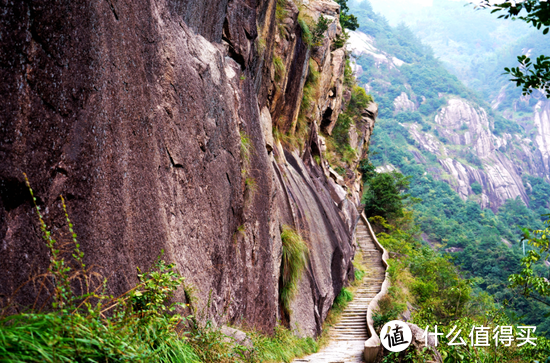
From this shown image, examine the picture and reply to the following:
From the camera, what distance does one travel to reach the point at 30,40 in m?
2.58

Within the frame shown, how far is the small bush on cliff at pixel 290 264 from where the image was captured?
8.52 meters

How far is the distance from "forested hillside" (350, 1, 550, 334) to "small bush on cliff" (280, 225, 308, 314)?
51.5 m

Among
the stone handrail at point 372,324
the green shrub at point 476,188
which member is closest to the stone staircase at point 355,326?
the stone handrail at point 372,324

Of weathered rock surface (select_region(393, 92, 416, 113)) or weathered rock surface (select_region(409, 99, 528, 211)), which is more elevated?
weathered rock surface (select_region(393, 92, 416, 113))

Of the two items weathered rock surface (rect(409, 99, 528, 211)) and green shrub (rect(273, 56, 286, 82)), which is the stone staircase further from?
weathered rock surface (rect(409, 99, 528, 211))

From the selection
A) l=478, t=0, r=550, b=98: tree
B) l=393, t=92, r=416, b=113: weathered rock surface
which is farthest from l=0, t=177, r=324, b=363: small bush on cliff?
l=393, t=92, r=416, b=113: weathered rock surface

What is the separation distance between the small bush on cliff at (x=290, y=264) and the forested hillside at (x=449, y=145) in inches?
2027

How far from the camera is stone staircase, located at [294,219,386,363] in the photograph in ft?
28.3

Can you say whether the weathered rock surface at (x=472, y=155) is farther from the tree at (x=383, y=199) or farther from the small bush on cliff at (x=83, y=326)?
the small bush on cliff at (x=83, y=326)

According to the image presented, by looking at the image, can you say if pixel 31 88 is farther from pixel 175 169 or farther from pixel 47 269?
pixel 175 169

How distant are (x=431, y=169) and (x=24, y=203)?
3880 inches

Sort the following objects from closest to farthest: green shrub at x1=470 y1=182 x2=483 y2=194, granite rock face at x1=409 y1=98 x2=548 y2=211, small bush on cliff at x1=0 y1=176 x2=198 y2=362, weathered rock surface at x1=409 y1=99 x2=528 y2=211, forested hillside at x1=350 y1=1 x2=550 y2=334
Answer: small bush on cliff at x1=0 y1=176 x2=198 y2=362 < forested hillside at x1=350 y1=1 x2=550 y2=334 < green shrub at x1=470 y1=182 x2=483 y2=194 < weathered rock surface at x1=409 y1=99 x2=528 y2=211 < granite rock face at x1=409 y1=98 x2=548 y2=211

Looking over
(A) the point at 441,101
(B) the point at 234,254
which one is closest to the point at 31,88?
(B) the point at 234,254

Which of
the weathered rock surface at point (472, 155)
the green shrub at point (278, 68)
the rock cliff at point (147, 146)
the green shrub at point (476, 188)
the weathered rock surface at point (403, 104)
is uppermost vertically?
the weathered rock surface at point (403, 104)
